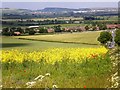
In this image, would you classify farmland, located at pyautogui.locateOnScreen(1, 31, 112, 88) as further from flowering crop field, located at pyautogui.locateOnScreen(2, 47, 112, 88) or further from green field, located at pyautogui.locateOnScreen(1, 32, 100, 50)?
green field, located at pyautogui.locateOnScreen(1, 32, 100, 50)

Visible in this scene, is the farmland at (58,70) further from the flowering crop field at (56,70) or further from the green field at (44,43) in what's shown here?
the green field at (44,43)

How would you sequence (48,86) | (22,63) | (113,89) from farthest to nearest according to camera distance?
1. (22,63)
2. (48,86)
3. (113,89)

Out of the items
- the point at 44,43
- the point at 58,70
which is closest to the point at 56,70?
the point at 58,70

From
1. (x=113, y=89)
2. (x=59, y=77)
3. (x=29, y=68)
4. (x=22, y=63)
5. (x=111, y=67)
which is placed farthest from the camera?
(x=22, y=63)

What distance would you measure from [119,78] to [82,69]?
2.70 meters

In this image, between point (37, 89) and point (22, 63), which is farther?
point (22, 63)

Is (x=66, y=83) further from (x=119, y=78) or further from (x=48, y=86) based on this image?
(x=119, y=78)

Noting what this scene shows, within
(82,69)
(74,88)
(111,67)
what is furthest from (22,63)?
(74,88)

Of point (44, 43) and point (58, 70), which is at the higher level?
point (58, 70)

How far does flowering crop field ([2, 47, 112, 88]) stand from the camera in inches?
381

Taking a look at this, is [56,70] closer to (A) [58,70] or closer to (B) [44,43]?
(A) [58,70]

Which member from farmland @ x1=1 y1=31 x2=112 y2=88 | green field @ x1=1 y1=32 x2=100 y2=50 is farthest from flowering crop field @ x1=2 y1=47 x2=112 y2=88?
green field @ x1=1 y1=32 x2=100 y2=50

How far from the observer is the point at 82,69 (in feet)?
39.3

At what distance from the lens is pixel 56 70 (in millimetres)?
12078
